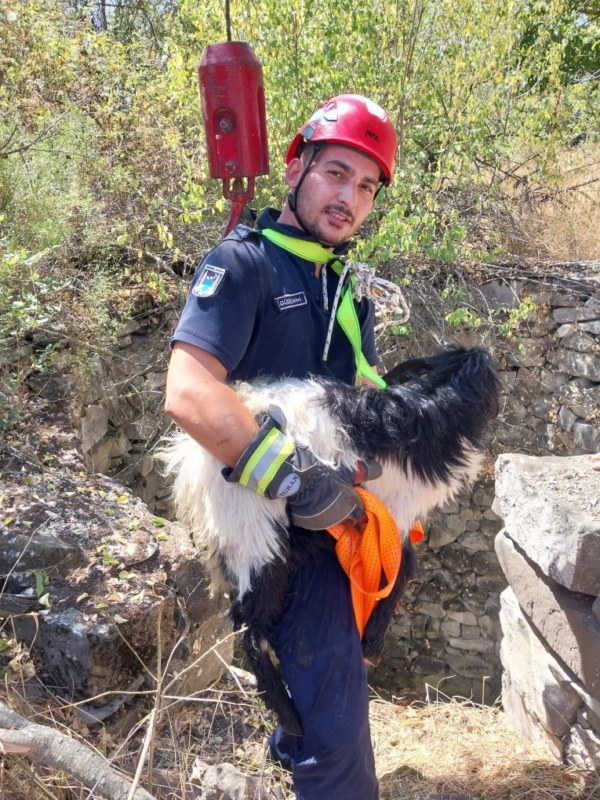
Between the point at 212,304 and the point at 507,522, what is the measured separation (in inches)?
63.1

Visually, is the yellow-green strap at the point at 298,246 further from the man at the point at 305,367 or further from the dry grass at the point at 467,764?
the dry grass at the point at 467,764

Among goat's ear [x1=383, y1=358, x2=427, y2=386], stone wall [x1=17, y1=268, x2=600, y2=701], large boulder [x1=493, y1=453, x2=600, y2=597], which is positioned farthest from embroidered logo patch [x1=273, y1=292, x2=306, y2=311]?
stone wall [x1=17, y1=268, x2=600, y2=701]

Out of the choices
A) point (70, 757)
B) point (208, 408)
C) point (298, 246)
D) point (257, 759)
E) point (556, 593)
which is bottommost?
point (257, 759)

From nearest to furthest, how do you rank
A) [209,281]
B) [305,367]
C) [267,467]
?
[267,467], [209,281], [305,367]

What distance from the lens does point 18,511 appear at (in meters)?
2.55

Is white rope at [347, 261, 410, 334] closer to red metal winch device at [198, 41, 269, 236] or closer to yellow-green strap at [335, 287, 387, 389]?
yellow-green strap at [335, 287, 387, 389]

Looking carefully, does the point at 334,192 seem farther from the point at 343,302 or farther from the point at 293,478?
the point at 293,478

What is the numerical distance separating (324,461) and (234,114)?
1.30m

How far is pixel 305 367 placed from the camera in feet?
6.07

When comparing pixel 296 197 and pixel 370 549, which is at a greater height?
pixel 296 197

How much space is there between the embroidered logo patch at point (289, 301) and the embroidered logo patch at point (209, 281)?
195mm

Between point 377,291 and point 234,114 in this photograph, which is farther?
point 234,114

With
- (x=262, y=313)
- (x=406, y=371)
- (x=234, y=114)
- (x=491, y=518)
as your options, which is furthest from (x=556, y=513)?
(x=491, y=518)

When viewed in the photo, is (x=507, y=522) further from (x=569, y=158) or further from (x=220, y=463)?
(x=569, y=158)
